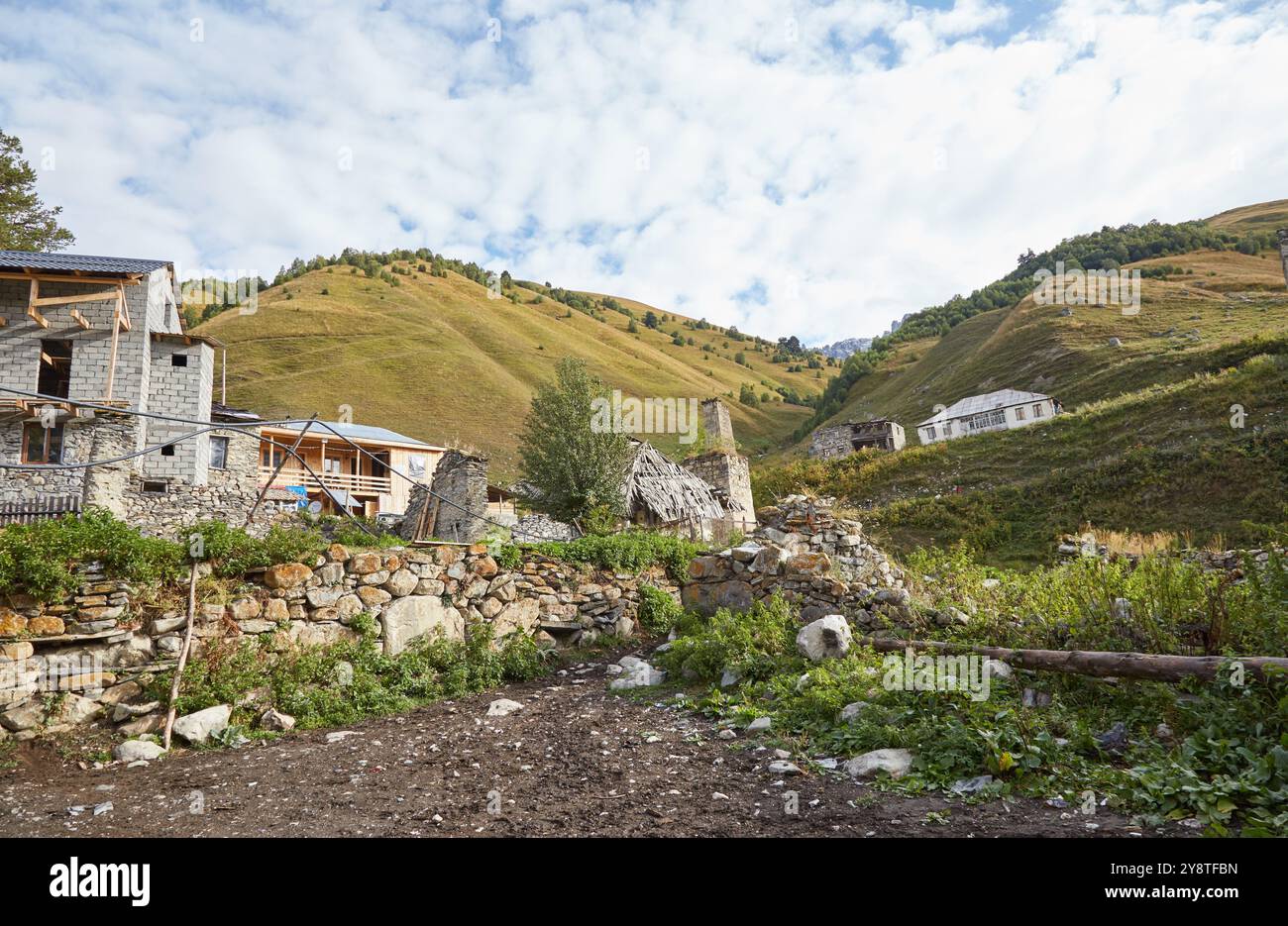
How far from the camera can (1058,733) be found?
4.43 m

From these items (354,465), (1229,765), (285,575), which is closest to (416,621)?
(285,575)

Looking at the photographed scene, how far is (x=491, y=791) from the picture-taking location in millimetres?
4406

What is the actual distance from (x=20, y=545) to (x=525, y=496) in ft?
50.8

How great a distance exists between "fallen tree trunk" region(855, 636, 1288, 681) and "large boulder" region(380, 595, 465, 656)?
5.50 m

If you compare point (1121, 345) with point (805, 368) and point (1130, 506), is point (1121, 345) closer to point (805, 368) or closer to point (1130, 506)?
Result: point (1130, 506)

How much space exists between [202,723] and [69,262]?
2298 centimetres

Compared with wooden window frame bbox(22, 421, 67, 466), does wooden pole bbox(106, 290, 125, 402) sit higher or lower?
higher

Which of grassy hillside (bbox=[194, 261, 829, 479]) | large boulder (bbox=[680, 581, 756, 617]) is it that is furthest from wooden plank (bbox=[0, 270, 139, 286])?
large boulder (bbox=[680, 581, 756, 617])

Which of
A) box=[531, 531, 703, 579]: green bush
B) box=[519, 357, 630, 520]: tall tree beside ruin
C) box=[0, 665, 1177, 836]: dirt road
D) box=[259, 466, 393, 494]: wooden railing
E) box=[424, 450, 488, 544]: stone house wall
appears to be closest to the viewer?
box=[0, 665, 1177, 836]: dirt road

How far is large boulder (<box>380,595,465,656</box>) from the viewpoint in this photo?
7.51 m

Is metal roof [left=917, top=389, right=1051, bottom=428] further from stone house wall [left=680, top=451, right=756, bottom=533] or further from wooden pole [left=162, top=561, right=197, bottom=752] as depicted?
wooden pole [left=162, top=561, right=197, bottom=752]

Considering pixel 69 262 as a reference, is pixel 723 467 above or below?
below

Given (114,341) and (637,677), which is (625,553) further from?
(114,341)
